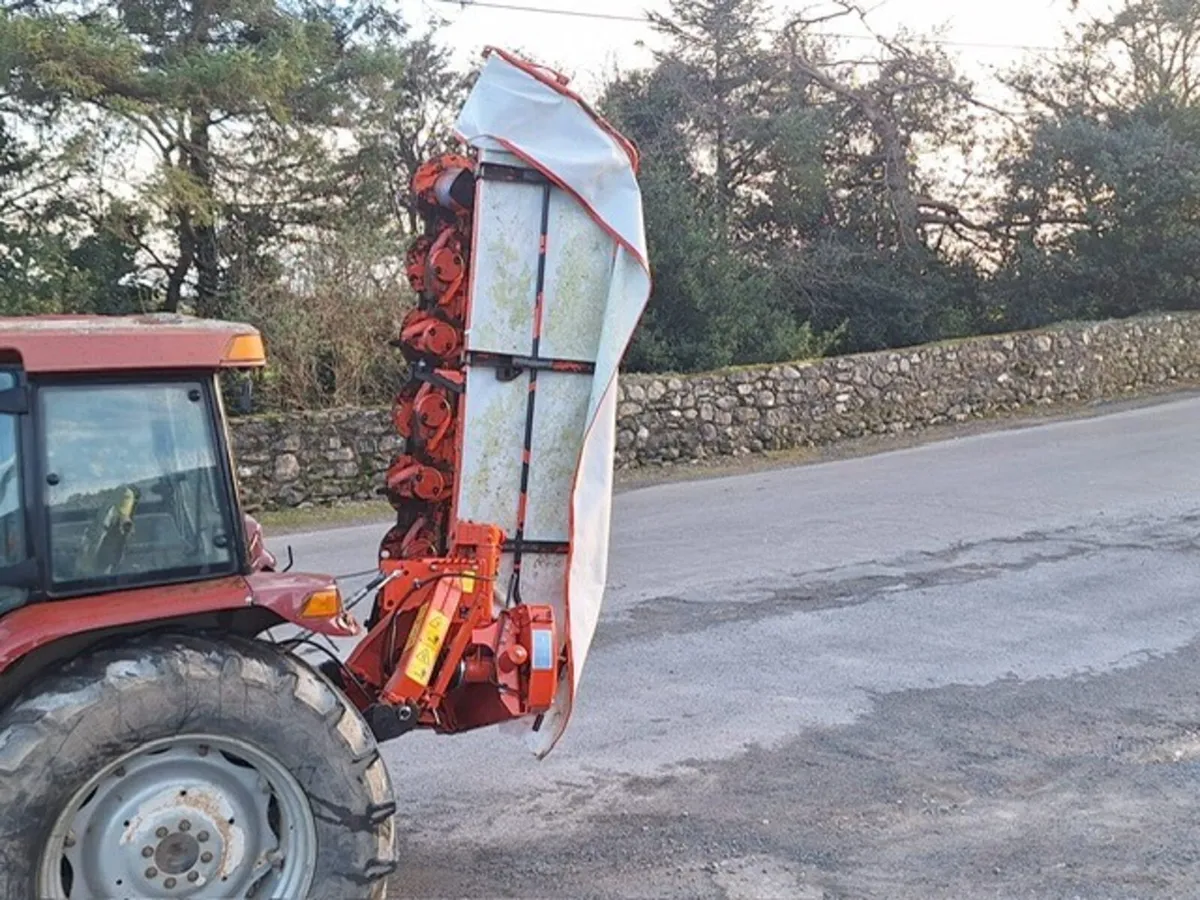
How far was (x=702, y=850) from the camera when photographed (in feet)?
16.0

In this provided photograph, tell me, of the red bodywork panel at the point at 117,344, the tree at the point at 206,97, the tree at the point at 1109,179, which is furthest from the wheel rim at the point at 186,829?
the tree at the point at 1109,179

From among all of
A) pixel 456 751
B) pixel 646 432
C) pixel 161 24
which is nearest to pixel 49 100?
pixel 161 24

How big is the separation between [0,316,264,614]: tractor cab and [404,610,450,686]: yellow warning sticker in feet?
2.33

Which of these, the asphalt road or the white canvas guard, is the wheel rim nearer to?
the asphalt road

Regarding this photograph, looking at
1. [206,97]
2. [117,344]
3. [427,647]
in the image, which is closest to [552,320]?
[427,647]

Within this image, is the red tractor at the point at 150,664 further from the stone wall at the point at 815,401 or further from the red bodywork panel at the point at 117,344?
the stone wall at the point at 815,401

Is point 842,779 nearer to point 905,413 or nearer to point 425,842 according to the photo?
point 425,842

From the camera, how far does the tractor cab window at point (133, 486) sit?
12.1ft

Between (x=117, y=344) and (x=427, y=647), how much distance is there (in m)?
1.44

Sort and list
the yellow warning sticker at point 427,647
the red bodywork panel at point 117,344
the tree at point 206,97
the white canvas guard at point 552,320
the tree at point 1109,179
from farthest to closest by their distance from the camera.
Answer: the tree at point 1109,179 < the tree at point 206,97 < the white canvas guard at point 552,320 < the yellow warning sticker at point 427,647 < the red bodywork panel at point 117,344

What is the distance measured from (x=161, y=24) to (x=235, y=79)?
1852mm

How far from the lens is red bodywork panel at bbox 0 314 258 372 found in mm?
3594

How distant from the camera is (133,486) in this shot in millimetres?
3801

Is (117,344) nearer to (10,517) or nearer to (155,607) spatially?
(10,517)
